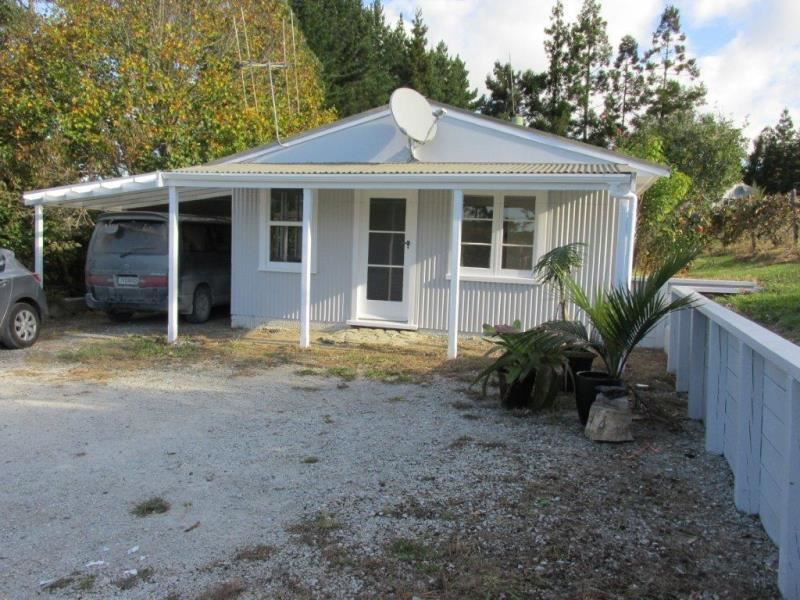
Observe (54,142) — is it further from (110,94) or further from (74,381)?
(74,381)

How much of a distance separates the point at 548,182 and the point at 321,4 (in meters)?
23.8

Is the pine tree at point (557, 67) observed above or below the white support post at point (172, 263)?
above

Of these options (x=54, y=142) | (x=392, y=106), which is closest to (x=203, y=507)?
(x=392, y=106)

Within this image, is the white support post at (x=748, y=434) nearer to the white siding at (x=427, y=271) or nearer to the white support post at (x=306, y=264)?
the white siding at (x=427, y=271)

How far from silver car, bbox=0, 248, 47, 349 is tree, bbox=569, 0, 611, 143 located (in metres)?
32.6

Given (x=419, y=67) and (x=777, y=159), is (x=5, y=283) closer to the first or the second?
(x=419, y=67)

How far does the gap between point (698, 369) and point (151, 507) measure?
467 cm

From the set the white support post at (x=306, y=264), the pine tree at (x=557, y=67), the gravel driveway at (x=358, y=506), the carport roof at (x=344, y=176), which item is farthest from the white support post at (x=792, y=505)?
the pine tree at (x=557, y=67)

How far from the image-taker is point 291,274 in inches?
427

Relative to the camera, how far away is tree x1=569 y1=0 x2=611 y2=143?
121 ft

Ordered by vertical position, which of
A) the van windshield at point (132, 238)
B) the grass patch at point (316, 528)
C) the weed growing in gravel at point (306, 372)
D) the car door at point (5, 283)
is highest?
the van windshield at point (132, 238)

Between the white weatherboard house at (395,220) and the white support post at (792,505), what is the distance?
6.02 meters

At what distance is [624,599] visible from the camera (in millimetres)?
2924

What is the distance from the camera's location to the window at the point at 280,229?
10.9 meters
